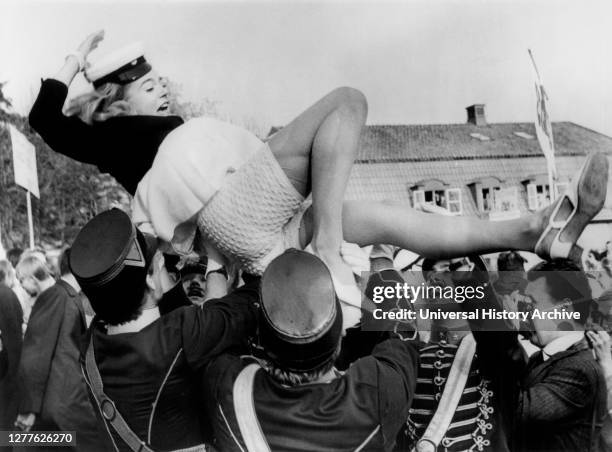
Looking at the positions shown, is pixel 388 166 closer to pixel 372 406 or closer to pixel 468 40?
pixel 468 40

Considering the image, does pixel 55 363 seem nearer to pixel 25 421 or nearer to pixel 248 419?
pixel 25 421

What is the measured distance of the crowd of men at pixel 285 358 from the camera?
175cm

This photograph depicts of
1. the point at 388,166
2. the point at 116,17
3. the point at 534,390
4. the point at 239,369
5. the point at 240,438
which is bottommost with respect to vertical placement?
the point at 534,390

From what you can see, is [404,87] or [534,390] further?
[404,87]

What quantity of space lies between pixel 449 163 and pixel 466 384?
0.72 m

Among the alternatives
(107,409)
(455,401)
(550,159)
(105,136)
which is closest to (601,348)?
(455,401)

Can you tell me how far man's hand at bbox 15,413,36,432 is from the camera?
8.11ft

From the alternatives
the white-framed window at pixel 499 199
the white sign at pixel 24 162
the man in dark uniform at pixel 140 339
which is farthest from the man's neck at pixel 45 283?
the white-framed window at pixel 499 199

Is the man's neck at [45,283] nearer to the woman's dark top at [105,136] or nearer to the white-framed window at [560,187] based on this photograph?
the woman's dark top at [105,136]

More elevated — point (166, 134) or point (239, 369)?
point (166, 134)

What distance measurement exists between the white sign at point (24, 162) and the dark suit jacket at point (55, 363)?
36 cm

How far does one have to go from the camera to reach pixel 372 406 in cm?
175

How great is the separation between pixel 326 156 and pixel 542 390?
0.98 meters

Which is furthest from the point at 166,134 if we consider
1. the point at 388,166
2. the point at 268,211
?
the point at 388,166
